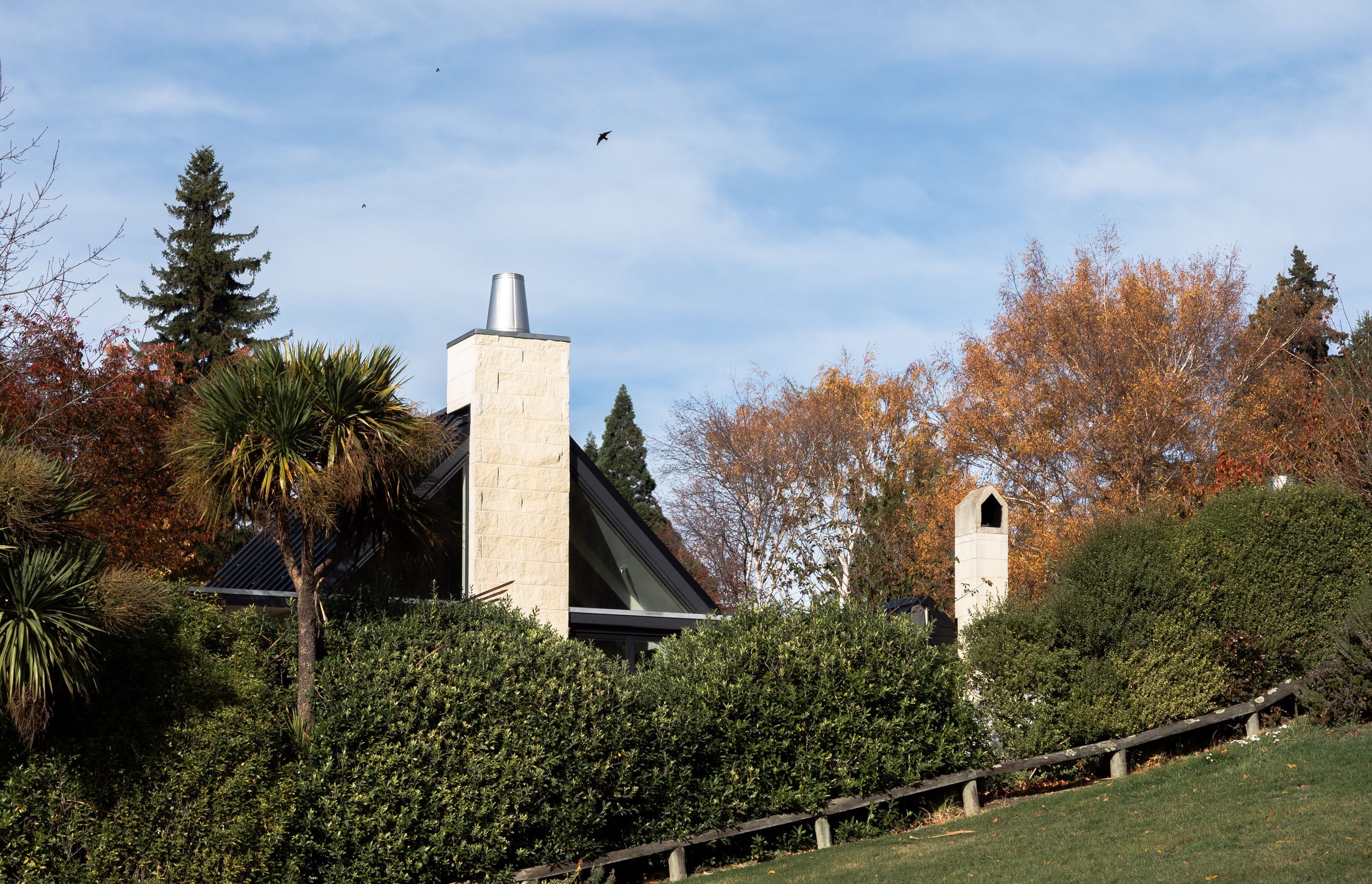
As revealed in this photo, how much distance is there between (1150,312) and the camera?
31.0 metres

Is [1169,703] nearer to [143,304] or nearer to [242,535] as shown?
[242,535]

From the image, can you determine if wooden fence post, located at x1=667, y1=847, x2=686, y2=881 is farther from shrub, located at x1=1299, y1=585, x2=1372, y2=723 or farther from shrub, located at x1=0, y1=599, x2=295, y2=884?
shrub, located at x1=1299, y1=585, x2=1372, y2=723

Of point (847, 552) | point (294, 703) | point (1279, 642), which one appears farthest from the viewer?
point (847, 552)

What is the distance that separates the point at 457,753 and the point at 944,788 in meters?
6.26

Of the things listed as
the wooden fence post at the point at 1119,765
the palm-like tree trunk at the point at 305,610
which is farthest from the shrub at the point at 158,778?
the wooden fence post at the point at 1119,765

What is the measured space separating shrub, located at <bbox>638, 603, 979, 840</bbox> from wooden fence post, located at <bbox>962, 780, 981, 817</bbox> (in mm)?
237

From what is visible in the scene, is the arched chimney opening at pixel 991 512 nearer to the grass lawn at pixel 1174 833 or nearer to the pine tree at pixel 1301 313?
the grass lawn at pixel 1174 833

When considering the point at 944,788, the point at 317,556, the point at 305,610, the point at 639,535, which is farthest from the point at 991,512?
the point at 305,610

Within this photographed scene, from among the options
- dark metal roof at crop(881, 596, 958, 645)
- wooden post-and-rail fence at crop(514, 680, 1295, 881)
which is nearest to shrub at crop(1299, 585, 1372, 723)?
wooden post-and-rail fence at crop(514, 680, 1295, 881)

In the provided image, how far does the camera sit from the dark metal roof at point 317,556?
47.9 ft

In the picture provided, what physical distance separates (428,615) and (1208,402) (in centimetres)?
2391

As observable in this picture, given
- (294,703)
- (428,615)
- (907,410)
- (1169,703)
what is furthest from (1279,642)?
(907,410)

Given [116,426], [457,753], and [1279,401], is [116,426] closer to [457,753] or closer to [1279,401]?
[457,753]

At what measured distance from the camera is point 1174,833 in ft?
37.0
